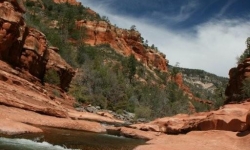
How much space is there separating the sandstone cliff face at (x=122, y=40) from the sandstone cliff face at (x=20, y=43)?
9206cm

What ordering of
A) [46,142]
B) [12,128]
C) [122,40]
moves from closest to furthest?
[12,128], [46,142], [122,40]

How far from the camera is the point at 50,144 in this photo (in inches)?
951

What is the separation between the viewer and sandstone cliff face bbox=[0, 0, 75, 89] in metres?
41.0

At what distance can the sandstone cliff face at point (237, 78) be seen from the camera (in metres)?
53.2

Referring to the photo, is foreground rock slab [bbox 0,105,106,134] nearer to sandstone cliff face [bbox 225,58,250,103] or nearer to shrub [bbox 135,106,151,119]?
sandstone cliff face [bbox 225,58,250,103]

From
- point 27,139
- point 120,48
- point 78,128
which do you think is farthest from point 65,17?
point 27,139

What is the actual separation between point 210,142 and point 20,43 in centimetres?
2988

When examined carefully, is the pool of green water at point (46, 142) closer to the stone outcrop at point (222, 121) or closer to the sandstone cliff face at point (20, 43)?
the stone outcrop at point (222, 121)

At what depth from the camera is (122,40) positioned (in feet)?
558

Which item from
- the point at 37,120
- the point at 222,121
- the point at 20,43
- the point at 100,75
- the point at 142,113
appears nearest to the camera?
the point at 37,120

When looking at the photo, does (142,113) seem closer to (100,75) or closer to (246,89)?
(100,75)

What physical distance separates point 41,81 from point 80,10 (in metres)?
110

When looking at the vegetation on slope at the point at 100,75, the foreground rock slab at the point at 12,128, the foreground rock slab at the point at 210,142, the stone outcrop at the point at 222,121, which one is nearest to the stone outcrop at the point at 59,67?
the vegetation on slope at the point at 100,75

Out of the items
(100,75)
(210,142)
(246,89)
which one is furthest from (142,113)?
(210,142)
